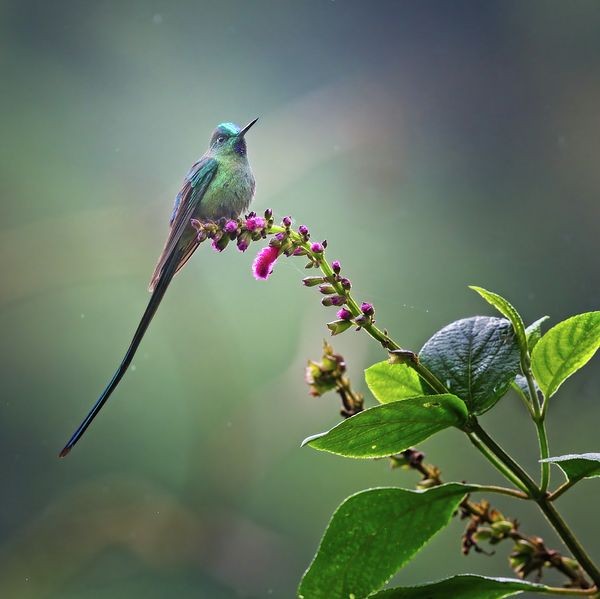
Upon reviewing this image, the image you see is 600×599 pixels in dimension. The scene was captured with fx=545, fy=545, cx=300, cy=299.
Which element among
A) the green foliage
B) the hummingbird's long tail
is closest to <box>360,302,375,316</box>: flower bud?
the green foliage

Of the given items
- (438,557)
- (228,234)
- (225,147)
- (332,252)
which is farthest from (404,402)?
(438,557)

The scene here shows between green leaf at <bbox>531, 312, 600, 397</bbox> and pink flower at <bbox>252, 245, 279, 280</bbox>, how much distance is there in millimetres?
203

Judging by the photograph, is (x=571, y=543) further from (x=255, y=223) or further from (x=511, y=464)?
(x=255, y=223)

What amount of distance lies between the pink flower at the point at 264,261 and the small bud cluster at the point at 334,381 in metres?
0.08

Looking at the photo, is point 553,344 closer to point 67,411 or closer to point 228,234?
point 228,234

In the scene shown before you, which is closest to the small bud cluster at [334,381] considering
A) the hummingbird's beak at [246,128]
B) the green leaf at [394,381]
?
the green leaf at [394,381]

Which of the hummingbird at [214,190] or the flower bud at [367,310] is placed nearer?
the flower bud at [367,310]

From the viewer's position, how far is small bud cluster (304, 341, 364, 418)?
41 centimetres

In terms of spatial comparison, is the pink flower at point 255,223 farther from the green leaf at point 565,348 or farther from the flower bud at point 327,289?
the green leaf at point 565,348

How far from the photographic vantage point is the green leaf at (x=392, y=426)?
1.04ft

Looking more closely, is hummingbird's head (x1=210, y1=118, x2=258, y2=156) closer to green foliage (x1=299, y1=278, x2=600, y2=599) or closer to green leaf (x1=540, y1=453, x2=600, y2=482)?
green foliage (x1=299, y1=278, x2=600, y2=599)

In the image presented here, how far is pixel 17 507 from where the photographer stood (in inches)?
57.7

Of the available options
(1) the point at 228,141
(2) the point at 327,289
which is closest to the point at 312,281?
(2) the point at 327,289

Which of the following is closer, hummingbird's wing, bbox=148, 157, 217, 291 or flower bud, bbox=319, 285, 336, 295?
flower bud, bbox=319, 285, 336, 295
